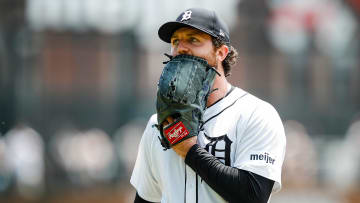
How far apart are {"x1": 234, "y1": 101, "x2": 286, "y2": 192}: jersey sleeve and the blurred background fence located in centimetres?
794

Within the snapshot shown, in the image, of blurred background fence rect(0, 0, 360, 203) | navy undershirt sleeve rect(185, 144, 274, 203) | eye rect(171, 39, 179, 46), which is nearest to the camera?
navy undershirt sleeve rect(185, 144, 274, 203)

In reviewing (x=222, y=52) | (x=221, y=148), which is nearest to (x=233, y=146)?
(x=221, y=148)

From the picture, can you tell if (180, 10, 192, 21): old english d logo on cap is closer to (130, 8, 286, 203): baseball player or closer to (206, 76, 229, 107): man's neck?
(130, 8, 286, 203): baseball player

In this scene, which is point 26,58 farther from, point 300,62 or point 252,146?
point 252,146

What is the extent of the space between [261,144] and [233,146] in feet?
0.38

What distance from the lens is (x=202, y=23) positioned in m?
2.74

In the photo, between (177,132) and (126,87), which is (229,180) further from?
(126,87)

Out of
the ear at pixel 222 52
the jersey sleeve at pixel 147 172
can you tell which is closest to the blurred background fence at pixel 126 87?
the jersey sleeve at pixel 147 172

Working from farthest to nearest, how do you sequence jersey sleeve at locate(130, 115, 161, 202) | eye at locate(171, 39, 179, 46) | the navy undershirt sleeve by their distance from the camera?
jersey sleeve at locate(130, 115, 161, 202), eye at locate(171, 39, 179, 46), the navy undershirt sleeve

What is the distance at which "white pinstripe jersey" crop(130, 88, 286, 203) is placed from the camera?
2688 millimetres

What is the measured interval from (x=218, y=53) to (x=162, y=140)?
0.45 metres

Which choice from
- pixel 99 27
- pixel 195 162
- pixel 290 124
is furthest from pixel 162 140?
pixel 99 27

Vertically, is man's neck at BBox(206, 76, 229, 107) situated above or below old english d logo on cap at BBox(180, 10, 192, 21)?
below

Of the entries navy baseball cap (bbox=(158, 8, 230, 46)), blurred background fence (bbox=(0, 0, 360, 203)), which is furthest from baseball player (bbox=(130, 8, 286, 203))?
blurred background fence (bbox=(0, 0, 360, 203))
